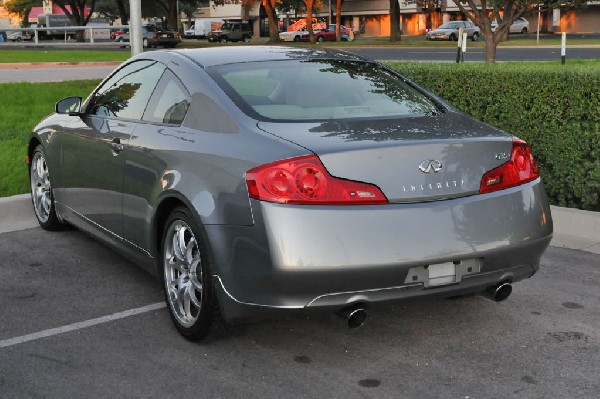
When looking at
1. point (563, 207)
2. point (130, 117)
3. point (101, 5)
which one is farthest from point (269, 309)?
point (101, 5)

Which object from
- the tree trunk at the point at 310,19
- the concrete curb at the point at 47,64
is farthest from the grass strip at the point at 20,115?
the tree trunk at the point at 310,19

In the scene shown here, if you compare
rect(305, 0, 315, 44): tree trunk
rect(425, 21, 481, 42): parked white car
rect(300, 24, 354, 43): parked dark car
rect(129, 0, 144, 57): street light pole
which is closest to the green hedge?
rect(129, 0, 144, 57): street light pole

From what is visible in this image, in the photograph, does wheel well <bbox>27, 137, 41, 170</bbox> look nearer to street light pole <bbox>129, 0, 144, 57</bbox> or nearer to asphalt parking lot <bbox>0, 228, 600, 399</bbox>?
asphalt parking lot <bbox>0, 228, 600, 399</bbox>

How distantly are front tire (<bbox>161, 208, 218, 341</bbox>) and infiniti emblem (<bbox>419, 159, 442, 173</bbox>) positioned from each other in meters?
1.15

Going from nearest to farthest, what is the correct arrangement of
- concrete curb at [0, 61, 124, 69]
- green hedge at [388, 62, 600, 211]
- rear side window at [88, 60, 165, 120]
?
1. rear side window at [88, 60, 165, 120]
2. green hedge at [388, 62, 600, 211]
3. concrete curb at [0, 61, 124, 69]

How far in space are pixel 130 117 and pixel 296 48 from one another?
118 centimetres

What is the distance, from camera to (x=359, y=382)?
163 inches

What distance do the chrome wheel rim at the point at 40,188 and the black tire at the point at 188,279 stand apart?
255 cm

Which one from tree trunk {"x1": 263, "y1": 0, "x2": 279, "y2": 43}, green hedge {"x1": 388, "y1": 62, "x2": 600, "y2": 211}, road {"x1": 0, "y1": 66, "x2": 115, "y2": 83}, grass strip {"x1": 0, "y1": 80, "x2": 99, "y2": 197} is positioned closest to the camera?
green hedge {"x1": 388, "y1": 62, "x2": 600, "y2": 211}

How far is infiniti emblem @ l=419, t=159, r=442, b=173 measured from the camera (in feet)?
13.7

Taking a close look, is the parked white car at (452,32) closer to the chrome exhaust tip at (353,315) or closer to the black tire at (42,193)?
the black tire at (42,193)

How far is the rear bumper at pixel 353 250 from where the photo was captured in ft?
13.1

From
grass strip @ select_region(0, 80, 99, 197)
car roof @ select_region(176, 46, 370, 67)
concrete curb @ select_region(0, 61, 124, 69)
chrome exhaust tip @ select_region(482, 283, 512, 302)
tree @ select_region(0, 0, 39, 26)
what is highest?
tree @ select_region(0, 0, 39, 26)

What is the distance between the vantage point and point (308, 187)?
13.2 ft
